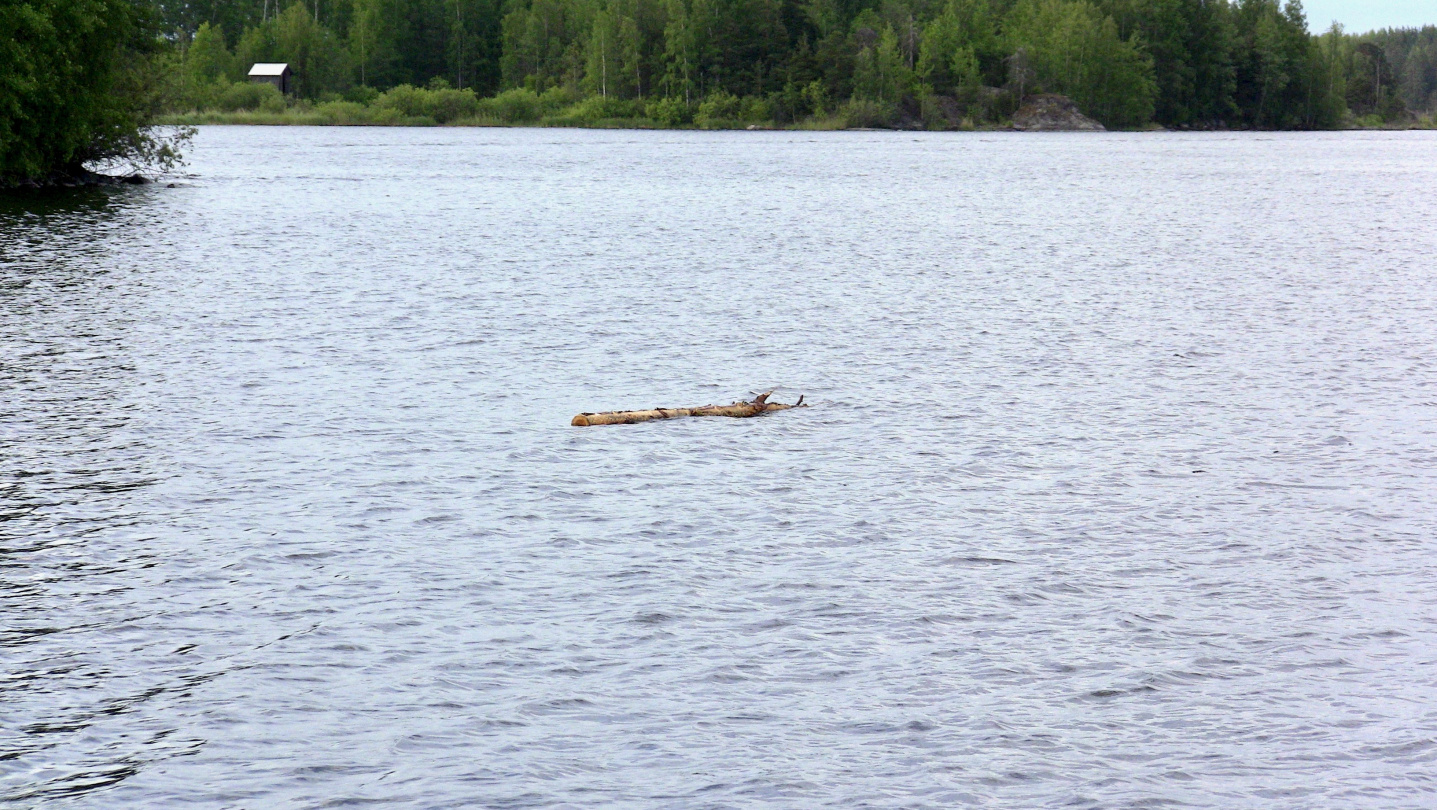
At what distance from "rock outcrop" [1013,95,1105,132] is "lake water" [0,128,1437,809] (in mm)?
163046

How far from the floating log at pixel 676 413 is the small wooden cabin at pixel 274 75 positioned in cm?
17959

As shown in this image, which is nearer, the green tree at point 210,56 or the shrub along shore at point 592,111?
the shrub along shore at point 592,111

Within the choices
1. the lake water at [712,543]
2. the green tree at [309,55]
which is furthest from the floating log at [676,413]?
the green tree at [309,55]

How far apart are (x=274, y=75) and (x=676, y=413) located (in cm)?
18162

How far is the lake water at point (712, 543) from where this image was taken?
1059cm

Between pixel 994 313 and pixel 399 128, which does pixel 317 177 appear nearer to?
pixel 994 313

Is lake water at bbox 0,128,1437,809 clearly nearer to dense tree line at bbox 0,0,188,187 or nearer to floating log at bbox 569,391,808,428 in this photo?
floating log at bbox 569,391,808,428

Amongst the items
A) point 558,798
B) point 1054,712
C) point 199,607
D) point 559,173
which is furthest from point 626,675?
point 559,173

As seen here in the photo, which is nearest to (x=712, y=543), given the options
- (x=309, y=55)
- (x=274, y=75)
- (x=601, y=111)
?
(x=601, y=111)

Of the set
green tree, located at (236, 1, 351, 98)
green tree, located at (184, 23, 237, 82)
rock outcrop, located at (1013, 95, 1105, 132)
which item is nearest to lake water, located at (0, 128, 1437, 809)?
green tree, located at (184, 23, 237, 82)

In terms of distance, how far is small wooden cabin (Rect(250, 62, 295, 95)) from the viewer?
190 metres

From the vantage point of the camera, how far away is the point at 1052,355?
2817 cm

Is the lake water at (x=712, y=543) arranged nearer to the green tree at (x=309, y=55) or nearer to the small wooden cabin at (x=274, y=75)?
the small wooden cabin at (x=274, y=75)

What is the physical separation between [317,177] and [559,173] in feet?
51.4
